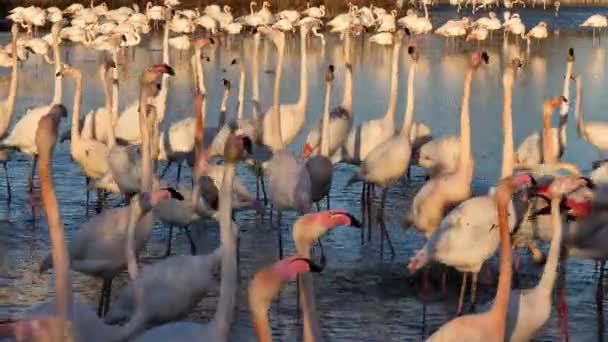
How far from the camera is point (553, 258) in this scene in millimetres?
6039

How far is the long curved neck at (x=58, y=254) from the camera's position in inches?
183

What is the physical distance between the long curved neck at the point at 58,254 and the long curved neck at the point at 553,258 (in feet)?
8.18

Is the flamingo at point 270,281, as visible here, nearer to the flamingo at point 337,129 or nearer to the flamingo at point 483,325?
the flamingo at point 483,325

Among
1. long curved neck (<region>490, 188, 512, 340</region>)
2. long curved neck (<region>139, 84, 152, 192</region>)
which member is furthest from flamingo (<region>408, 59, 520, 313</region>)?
long curved neck (<region>139, 84, 152, 192</region>)

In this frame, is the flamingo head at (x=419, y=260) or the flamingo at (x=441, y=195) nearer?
the flamingo head at (x=419, y=260)

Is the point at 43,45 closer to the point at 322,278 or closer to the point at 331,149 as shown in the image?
the point at 331,149

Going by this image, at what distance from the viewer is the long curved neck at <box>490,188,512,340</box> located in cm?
527

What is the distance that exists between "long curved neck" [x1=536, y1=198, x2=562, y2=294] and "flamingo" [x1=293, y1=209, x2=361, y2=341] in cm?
144

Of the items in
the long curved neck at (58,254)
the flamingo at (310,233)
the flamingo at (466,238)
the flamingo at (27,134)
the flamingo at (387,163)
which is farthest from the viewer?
the flamingo at (27,134)

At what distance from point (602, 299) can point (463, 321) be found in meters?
2.42

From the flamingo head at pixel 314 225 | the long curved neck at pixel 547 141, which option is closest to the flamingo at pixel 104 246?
the flamingo head at pixel 314 225

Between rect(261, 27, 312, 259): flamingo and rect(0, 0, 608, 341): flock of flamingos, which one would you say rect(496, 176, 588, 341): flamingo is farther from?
rect(261, 27, 312, 259): flamingo

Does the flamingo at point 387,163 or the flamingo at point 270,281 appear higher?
Answer: the flamingo at point 270,281

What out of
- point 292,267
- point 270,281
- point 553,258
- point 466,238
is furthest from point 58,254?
point 466,238
